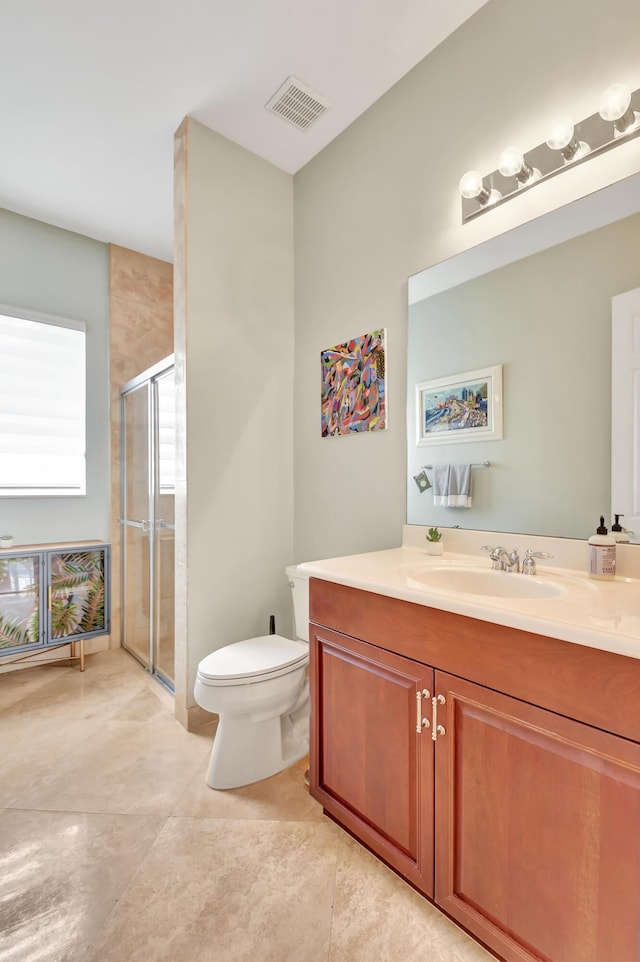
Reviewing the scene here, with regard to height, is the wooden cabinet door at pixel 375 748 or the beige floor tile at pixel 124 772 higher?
the wooden cabinet door at pixel 375 748

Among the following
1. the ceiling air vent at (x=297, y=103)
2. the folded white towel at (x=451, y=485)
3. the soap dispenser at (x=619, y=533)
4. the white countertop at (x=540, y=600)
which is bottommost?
the white countertop at (x=540, y=600)

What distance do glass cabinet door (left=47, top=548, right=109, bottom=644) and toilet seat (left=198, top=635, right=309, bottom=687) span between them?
134cm

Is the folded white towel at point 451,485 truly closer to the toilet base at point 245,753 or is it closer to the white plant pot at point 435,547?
the white plant pot at point 435,547

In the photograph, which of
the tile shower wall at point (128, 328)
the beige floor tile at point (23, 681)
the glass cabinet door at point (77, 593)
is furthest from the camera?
the tile shower wall at point (128, 328)

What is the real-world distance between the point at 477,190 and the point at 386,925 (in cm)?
219

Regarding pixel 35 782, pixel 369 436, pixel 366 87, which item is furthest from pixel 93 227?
pixel 35 782

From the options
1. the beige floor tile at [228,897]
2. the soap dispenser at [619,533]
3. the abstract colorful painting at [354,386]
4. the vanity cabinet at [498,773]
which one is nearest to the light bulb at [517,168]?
the abstract colorful painting at [354,386]

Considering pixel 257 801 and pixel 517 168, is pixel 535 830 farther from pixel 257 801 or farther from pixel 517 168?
pixel 517 168

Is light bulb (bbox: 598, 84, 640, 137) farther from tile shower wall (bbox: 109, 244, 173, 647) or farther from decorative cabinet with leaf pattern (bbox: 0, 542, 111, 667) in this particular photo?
decorative cabinet with leaf pattern (bbox: 0, 542, 111, 667)

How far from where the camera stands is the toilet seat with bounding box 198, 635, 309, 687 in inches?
63.0

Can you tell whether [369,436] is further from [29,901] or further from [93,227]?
[93,227]

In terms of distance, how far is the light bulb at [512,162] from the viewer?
4.61 ft

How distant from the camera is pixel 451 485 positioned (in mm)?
1643

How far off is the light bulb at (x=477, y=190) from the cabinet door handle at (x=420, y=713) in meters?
1.58
